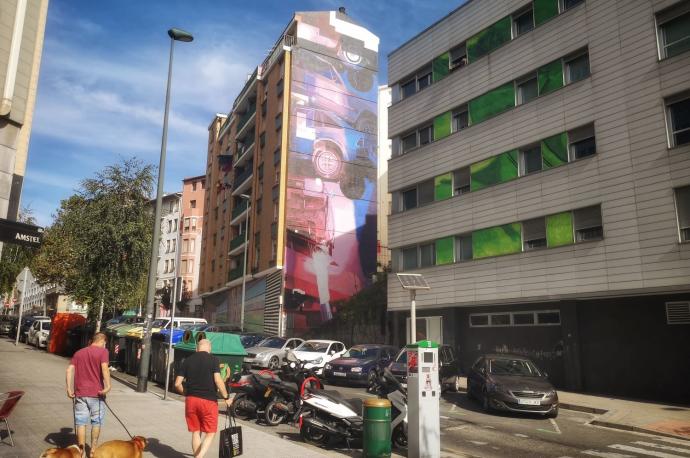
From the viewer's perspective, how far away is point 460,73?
25000 mm

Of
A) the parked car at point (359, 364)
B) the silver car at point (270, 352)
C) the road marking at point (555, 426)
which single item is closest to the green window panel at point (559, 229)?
the parked car at point (359, 364)

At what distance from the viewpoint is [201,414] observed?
6.78m

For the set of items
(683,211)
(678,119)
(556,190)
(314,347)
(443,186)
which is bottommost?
(314,347)

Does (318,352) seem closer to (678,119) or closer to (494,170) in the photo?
(494,170)

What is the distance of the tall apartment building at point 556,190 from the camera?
16.7 metres

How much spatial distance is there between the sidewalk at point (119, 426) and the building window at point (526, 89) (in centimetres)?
1720

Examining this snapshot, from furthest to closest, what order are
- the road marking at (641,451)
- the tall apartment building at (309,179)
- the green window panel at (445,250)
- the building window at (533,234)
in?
the tall apartment building at (309,179), the green window panel at (445,250), the building window at (533,234), the road marking at (641,451)

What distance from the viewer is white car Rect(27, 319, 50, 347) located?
1109 inches

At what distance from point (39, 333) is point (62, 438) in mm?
23408

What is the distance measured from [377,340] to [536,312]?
11644 millimetres

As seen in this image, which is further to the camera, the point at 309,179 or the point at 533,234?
Result: the point at 309,179

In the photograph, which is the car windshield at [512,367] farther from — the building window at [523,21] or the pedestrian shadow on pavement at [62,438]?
the building window at [523,21]

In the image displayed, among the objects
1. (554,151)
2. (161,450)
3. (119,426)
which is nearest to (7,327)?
(119,426)

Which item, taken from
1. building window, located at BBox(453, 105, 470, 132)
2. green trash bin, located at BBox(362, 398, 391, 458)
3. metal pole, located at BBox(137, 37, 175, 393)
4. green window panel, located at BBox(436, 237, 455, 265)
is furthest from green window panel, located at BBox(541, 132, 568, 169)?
green trash bin, located at BBox(362, 398, 391, 458)
